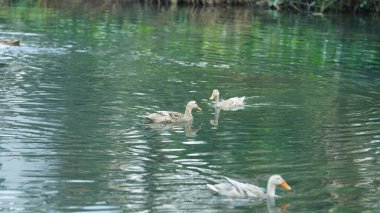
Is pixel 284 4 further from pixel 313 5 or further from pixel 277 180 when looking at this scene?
pixel 277 180

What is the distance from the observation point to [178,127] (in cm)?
1889

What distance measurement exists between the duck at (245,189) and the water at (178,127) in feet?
0.39

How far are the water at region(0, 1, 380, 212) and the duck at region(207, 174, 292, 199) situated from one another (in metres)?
0.12

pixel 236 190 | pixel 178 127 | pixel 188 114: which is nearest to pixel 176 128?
pixel 178 127

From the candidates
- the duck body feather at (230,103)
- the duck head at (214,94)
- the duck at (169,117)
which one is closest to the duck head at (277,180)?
the duck at (169,117)

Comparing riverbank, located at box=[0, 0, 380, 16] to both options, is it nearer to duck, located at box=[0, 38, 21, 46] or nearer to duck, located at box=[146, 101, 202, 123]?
duck, located at box=[0, 38, 21, 46]

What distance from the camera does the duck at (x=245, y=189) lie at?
44.4 feet

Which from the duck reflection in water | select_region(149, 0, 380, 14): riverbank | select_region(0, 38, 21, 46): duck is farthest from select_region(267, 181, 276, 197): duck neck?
select_region(149, 0, 380, 14): riverbank

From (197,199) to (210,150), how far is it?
3340 mm

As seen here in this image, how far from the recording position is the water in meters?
14.0

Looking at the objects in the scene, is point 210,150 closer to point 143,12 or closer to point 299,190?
point 299,190

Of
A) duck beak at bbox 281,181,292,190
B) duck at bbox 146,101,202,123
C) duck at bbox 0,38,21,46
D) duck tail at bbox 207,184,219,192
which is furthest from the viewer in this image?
duck at bbox 0,38,21,46

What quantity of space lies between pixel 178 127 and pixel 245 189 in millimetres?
5482

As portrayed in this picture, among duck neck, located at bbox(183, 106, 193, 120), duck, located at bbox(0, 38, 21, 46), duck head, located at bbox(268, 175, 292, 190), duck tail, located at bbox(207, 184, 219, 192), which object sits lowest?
duck, located at bbox(0, 38, 21, 46)
